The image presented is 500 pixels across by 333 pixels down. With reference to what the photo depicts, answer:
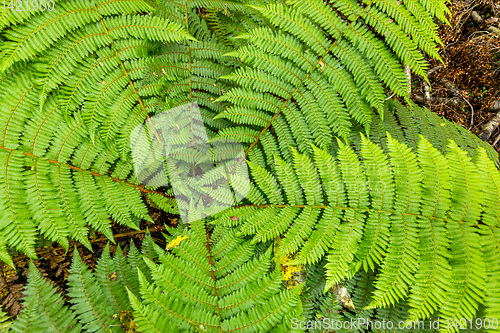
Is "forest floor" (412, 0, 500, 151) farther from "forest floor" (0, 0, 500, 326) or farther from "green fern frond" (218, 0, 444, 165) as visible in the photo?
"green fern frond" (218, 0, 444, 165)

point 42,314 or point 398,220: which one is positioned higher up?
point 398,220

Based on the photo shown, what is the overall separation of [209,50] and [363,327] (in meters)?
2.96

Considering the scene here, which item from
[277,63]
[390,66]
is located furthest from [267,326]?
[390,66]

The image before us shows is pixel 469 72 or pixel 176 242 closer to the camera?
pixel 176 242

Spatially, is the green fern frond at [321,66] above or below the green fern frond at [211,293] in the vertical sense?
above

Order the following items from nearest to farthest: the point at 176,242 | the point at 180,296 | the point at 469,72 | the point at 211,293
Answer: the point at 180,296, the point at 211,293, the point at 176,242, the point at 469,72

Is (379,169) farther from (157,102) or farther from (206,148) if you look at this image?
(157,102)

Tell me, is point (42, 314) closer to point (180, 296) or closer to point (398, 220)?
point (180, 296)

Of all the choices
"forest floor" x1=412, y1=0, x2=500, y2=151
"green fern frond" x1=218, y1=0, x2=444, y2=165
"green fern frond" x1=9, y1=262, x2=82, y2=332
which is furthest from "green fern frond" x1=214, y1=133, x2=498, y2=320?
"forest floor" x1=412, y1=0, x2=500, y2=151

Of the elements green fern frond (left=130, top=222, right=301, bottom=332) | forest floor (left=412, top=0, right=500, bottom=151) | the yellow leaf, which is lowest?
green fern frond (left=130, top=222, right=301, bottom=332)

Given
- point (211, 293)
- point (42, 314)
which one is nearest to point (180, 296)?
point (211, 293)

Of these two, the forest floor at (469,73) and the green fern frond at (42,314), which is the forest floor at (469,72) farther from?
the green fern frond at (42,314)

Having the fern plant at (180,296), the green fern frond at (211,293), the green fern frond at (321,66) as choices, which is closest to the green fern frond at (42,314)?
the fern plant at (180,296)

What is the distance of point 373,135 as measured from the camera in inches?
105
